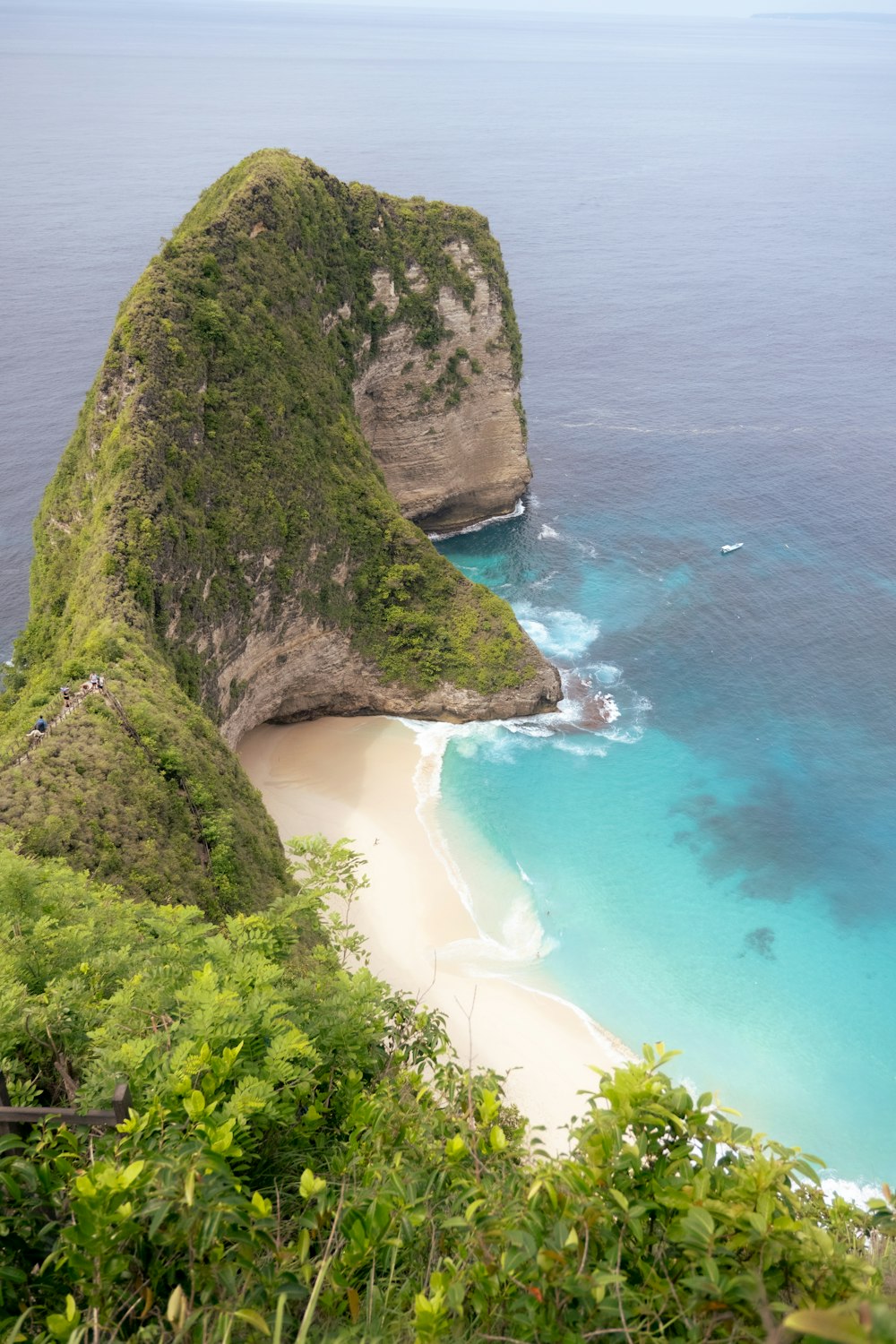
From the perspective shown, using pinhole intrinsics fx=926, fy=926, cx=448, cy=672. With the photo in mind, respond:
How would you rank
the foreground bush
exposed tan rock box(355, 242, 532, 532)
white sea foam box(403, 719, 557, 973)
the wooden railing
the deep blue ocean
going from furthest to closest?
exposed tan rock box(355, 242, 532, 532) < white sea foam box(403, 719, 557, 973) < the deep blue ocean < the wooden railing < the foreground bush

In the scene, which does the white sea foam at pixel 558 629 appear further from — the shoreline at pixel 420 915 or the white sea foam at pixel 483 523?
the shoreline at pixel 420 915

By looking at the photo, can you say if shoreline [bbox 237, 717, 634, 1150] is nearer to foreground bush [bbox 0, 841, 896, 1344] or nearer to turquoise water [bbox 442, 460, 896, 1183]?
turquoise water [bbox 442, 460, 896, 1183]

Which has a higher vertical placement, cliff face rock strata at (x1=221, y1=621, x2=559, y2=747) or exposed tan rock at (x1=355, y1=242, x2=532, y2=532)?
exposed tan rock at (x1=355, y1=242, x2=532, y2=532)

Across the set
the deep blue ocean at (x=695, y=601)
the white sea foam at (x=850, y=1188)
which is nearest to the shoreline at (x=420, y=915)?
the deep blue ocean at (x=695, y=601)

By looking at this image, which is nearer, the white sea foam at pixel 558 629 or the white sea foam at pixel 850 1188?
the white sea foam at pixel 850 1188

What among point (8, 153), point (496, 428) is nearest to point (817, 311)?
point (496, 428)

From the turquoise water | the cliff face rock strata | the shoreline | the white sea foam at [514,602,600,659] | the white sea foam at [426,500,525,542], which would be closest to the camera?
the shoreline

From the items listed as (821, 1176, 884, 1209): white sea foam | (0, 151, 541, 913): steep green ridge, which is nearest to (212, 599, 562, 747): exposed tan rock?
(0, 151, 541, 913): steep green ridge
